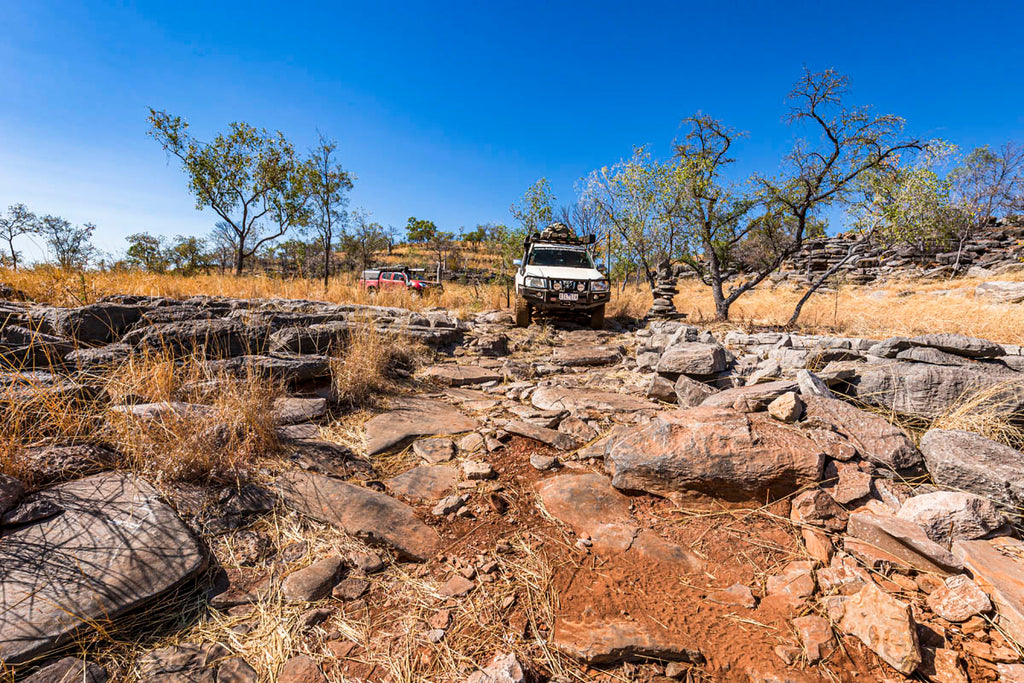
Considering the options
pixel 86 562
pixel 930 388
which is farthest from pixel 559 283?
pixel 86 562

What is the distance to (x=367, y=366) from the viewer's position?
393 centimetres

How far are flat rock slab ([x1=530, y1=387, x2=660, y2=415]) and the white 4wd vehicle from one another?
14.3 ft

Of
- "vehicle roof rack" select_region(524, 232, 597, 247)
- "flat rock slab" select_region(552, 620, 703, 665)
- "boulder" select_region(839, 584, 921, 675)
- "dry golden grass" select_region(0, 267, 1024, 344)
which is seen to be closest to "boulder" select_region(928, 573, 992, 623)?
"boulder" select_region(839, 584, 921, 675)

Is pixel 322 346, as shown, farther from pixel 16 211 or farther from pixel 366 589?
pixel 16 211

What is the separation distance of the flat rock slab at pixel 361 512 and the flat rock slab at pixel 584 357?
3864 mm

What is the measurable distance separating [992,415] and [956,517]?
152 cm

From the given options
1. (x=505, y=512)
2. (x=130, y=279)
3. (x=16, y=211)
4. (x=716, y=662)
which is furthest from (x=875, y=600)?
(x=16, y=211)

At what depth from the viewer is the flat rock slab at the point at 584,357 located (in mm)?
5902

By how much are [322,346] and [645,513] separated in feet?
12.4

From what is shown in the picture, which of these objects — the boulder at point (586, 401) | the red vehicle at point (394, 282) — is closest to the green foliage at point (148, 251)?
the red vehicle at point (394, 282)

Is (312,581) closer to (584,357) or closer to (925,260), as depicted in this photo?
(584,357)

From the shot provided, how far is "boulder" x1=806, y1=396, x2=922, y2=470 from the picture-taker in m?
2.39

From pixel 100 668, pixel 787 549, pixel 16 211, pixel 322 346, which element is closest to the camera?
pixel 100 668

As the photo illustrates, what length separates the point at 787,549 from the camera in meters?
1.95
